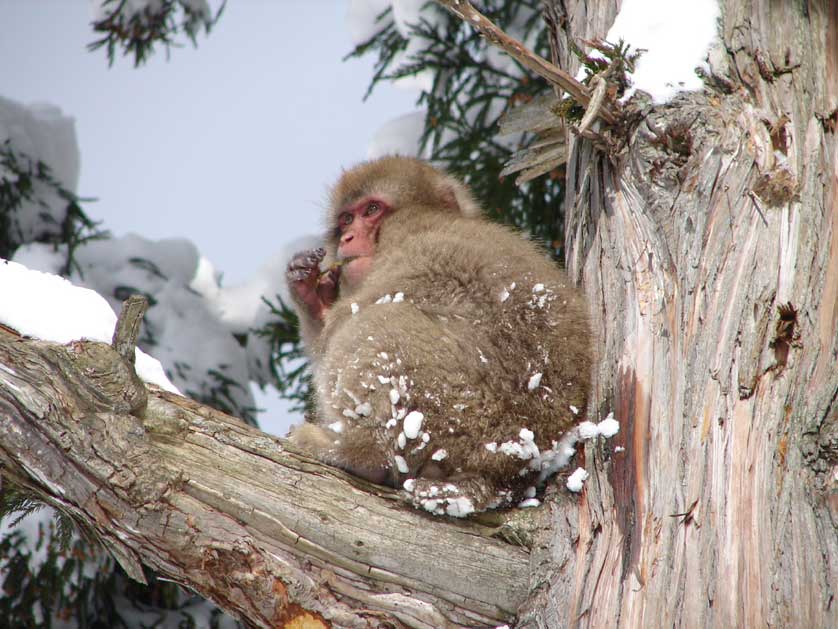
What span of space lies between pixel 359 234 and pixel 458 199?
25.7 inches

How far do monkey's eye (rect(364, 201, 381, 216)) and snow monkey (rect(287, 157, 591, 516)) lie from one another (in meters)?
0.82

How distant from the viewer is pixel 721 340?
2.94m

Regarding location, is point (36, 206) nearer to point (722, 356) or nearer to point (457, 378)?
point (457, 378)

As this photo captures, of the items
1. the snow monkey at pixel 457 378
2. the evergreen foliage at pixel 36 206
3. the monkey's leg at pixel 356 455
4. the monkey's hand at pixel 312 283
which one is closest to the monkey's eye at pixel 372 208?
the monkey's hand at pixel 312 283

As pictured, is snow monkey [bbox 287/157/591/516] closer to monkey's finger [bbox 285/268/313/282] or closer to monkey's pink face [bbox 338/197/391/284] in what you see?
monkey's pink face [bbox 338/197/391/284]

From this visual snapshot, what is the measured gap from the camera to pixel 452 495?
302cm

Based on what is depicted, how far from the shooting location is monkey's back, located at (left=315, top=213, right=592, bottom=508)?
3.15 m

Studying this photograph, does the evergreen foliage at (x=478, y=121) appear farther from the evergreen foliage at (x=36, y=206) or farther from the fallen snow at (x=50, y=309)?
the fallen snow at (x=50, y=309)

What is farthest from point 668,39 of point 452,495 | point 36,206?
point 36,206

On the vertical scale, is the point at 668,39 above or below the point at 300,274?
above

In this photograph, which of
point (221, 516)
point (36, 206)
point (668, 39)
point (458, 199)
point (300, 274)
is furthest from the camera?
point (36, 206)

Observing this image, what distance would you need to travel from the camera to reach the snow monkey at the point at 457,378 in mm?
3150

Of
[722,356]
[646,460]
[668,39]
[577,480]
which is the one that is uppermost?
[668,39]

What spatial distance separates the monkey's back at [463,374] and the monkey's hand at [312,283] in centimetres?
88
